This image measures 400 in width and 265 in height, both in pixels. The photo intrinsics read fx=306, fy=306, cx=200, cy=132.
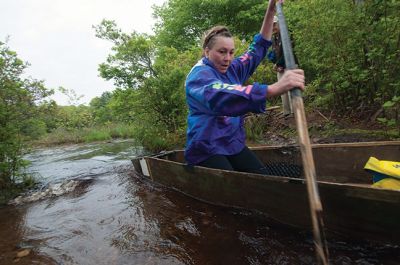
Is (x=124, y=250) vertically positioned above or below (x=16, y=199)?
Result: below

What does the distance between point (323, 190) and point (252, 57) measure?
5.52 ft

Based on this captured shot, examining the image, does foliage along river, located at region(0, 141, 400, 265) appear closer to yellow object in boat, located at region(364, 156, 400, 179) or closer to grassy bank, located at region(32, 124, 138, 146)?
yellow object in boat, located at region(364, 156, 400, 179)

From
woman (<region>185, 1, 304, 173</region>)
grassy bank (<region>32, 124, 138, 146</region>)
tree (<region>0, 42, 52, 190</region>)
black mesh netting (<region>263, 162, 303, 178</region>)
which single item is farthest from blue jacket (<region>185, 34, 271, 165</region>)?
grassy bank (<region>32, 124, 138, 146</region>)

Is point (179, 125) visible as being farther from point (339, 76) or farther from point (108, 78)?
point (339, 76)

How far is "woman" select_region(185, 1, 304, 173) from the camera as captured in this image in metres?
2.13

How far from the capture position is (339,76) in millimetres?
5516

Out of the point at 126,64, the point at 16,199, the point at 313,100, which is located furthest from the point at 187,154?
the point at 126,64

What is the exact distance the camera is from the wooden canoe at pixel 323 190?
2.28 m

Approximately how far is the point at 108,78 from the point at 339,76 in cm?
572

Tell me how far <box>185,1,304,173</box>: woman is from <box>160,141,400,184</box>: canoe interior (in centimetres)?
81

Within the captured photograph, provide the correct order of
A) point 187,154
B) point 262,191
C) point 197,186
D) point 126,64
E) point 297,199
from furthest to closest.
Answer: point 126,64, point 197,186, point 187,154, point 262,191, point 297,199

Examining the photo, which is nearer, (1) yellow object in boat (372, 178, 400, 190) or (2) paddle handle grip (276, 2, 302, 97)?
(2) paddle handle grip (276, 2, 302, 97)

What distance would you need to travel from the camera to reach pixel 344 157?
375 cm

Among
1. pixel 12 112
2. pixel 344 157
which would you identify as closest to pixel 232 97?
pixel 344 157
